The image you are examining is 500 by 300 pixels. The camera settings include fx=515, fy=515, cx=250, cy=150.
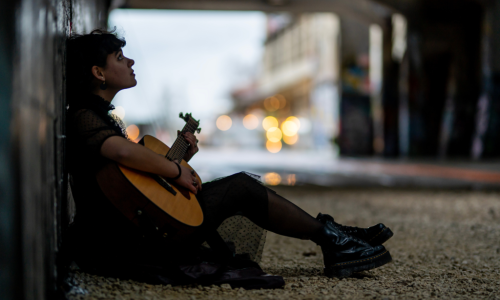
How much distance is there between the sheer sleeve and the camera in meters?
2.34

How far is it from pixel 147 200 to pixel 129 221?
16 centimetres

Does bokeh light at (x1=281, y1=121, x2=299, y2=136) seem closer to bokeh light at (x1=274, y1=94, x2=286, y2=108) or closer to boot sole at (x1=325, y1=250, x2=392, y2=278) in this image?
bokeh light at (x1=274, y1=94, x2=286, y2=108)

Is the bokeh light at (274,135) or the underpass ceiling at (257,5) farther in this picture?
the bokeh light at (274,135)

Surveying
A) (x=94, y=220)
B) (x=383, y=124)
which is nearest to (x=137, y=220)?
(x=94, y=220)

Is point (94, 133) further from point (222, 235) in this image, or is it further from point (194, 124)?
point (222, 235)

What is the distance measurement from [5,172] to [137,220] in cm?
104

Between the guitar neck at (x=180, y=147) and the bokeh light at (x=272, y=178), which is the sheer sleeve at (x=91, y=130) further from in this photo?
the bokeh light at (x=272, y=178)

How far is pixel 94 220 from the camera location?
246cm

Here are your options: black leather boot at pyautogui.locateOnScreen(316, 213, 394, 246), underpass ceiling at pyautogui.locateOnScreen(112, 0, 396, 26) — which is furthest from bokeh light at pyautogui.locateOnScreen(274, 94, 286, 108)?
black leather boot at pyautogui.locateOnScreen(316, 213, 394, 246)

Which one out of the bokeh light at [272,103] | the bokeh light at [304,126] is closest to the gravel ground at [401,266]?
the bokeh light at [304,126]

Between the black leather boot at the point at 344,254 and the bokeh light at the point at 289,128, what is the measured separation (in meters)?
27.7

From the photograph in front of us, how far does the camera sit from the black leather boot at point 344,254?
2701 mm

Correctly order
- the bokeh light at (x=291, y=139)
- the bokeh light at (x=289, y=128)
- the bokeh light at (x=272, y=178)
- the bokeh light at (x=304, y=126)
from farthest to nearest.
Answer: the bokeh light at (x=289, y=128), the bokeh light at (x=291, y=139), the bokeh light at (x=304, y=126), the bokeh light at (x=272, y=178)

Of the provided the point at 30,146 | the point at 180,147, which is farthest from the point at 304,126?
the point at 30,146
